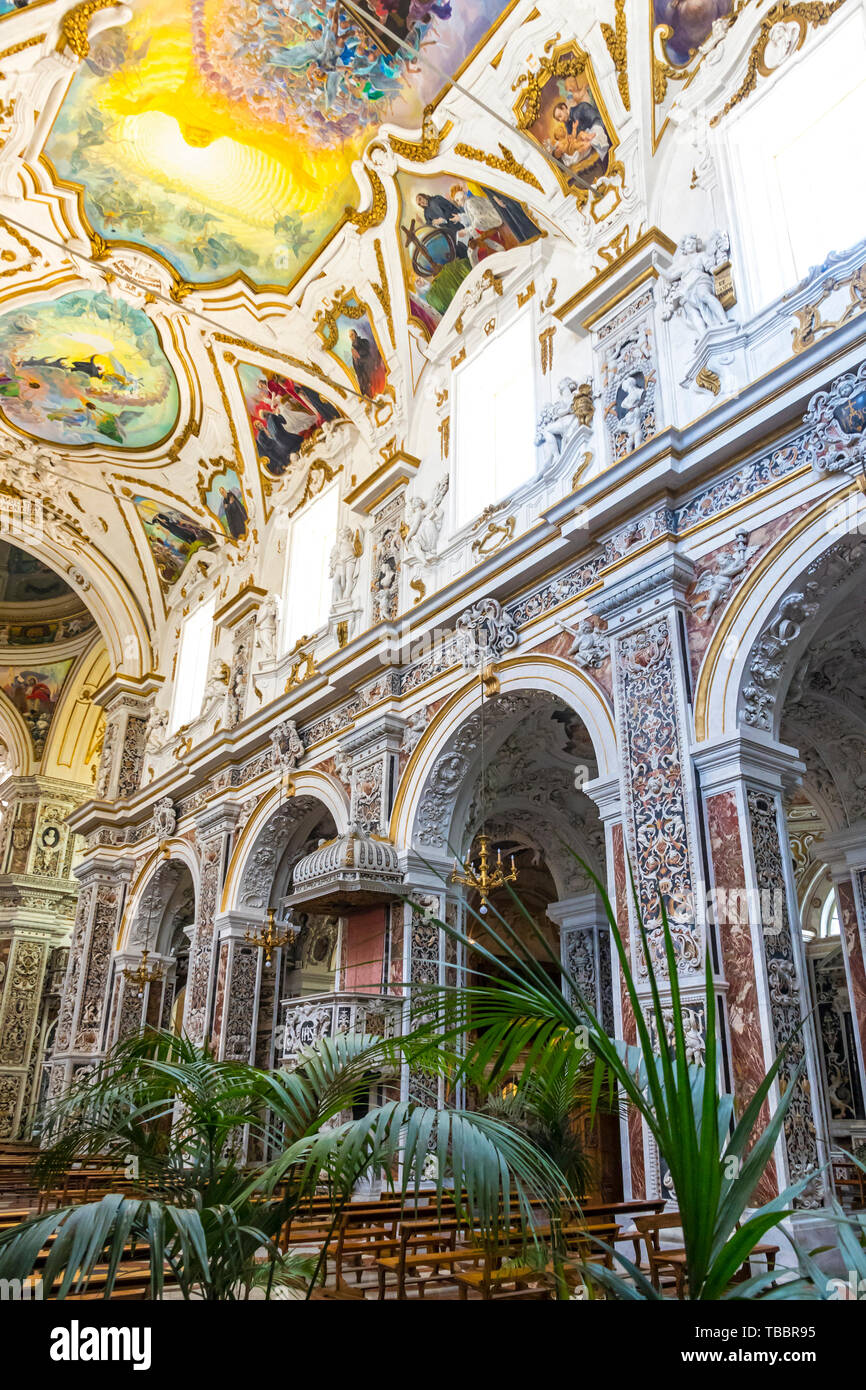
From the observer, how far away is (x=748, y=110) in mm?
8602

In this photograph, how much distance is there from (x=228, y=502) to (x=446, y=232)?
20.2ft

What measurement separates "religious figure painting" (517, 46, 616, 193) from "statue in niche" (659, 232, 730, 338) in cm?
157

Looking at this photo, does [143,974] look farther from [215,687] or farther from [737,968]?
[737,968]

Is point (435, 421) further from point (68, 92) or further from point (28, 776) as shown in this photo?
point (28, 776)

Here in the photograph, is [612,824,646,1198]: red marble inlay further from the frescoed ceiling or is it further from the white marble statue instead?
the frescoed ceiling

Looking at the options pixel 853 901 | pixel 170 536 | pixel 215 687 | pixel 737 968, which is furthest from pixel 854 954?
pixel 170 536

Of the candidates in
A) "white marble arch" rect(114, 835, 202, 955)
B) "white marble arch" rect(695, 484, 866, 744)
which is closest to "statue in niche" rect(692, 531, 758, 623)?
"white marble arch" rect(695, 484, 866, 744)

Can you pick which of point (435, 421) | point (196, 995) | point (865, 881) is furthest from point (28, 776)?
point (865, 881)

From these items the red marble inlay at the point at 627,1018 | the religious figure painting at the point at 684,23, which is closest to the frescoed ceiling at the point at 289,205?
the religious figure painting at the point at 684,23

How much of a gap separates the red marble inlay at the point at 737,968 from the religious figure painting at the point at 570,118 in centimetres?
629

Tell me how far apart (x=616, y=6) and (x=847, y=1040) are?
12342mm

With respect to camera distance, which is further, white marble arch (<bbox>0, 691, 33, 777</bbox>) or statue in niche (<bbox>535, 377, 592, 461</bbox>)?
white marble arch (<bbox>0, 691, 33, 777</bbox>)

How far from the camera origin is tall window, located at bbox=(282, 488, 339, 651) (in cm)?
1391

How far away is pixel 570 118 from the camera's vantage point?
9828 mm
